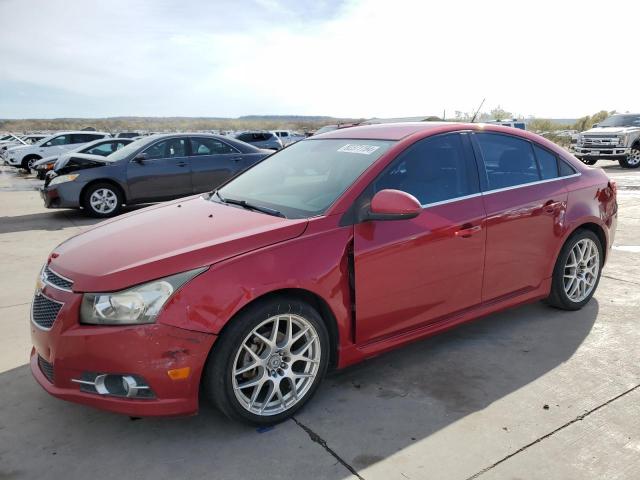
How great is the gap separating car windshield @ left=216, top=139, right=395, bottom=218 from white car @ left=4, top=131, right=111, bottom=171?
18.8m

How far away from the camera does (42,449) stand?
2691 millimetres

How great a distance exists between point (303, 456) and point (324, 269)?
954mm

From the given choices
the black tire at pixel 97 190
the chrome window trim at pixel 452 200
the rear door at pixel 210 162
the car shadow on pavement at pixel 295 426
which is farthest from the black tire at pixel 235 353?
the black tire at pixel 97 190

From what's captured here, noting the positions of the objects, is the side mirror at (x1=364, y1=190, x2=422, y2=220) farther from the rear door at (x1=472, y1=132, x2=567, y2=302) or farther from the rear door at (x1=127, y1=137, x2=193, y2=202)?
the rear door at (x1=127, y1=137, x2=193, y2=202)

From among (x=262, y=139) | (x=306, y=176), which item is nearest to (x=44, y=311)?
(x=306, y=176)

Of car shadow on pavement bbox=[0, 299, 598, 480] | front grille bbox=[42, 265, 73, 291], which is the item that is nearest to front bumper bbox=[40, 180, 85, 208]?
car shadow on pavement bbox=[0, 299, 598, 480]

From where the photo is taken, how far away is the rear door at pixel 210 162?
10.2 m

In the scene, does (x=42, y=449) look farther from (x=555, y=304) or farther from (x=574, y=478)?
(x=555, y=304)

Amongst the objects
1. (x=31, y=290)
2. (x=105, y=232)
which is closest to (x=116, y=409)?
(x=105, y=232)

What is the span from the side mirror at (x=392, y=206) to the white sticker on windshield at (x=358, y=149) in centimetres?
54

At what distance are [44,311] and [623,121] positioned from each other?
20768 mm

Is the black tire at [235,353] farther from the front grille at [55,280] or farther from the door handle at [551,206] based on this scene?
the door handle at [551,206]

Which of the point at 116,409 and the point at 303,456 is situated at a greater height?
the point at 116,409

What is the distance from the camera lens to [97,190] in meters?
9.67
